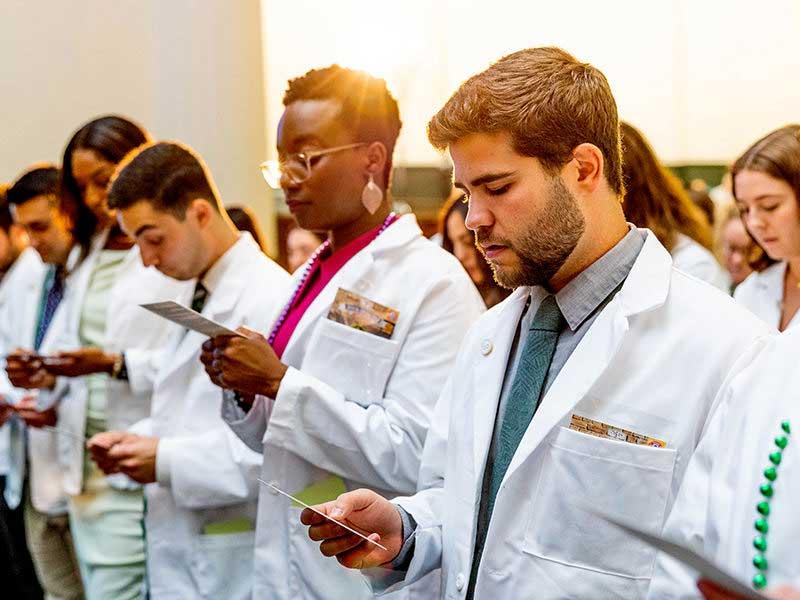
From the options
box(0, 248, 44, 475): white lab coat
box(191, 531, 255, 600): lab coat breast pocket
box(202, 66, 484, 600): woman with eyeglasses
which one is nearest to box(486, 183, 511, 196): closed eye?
box(202, 66, 484, 600): woman with eyeglasses

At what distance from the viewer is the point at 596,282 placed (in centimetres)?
157

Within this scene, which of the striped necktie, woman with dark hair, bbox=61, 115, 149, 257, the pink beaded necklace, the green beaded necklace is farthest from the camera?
the striped necktie

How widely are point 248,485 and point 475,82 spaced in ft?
4.31

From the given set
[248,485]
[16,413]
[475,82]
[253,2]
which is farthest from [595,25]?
[475,82]

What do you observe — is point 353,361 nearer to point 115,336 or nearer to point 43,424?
point 115,336

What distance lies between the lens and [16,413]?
3.64 meters

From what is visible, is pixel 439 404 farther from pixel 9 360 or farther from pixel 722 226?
pixel 722 226

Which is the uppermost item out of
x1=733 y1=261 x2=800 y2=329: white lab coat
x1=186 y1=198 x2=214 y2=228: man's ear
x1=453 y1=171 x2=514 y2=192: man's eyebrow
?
x1=453 y1=171 x2=514 y2=192: man's eyebrow

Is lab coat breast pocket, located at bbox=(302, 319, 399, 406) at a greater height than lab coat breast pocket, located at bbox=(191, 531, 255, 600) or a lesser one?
greater

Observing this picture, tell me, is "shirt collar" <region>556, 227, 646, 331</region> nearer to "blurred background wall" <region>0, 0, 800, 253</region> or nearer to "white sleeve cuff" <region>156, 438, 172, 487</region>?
"white sleeve cuff" <region>156, 438, 172, 487</region>

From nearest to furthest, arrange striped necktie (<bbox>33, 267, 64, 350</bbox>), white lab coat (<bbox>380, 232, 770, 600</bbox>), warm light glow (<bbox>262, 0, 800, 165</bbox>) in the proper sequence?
white lab coat (<bbox>380, 232, 770, 600</bbox>)
striped necktie (<bbox>33, 267, 64, 350</bbox>)
warm light glow (<bbox>262, 0, 800, 165</bbox>)

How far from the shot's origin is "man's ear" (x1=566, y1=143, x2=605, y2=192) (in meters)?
1.54

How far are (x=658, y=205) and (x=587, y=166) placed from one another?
1.41 m

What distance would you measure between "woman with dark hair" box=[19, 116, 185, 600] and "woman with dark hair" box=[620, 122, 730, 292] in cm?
131
